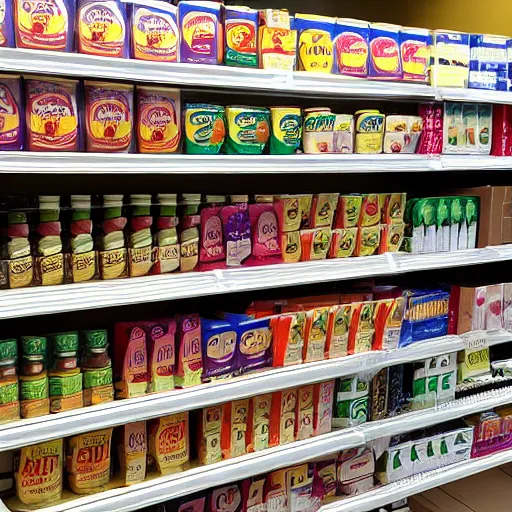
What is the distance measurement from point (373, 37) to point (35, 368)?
1.57m

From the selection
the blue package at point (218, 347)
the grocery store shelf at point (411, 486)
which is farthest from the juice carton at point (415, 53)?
the grocery store shelf at point (411, 486)

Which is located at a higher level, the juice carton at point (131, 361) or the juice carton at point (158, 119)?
the juice carton at point (158, 119)

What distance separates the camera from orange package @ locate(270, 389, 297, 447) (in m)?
2.31

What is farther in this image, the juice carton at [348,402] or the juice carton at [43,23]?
the juice carton at [348,402]

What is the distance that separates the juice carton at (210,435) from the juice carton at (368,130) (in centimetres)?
104

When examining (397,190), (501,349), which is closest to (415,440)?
(501,349)

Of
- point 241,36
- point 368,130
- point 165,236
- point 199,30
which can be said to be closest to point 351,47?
point 368,130

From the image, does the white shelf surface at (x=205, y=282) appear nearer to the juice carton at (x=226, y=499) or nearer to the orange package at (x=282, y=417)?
the orange package at (x=282, y=417)

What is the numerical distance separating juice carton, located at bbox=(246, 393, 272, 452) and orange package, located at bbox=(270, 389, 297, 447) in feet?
0.09

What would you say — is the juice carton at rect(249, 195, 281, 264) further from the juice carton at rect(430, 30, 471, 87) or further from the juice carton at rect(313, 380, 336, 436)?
the juice carton at rect(430, 30, 471, 87)

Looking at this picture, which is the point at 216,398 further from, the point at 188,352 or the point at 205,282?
the point at 205,282

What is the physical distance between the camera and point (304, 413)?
2375 mm

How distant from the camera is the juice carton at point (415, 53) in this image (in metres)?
2.38

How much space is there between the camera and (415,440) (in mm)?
2699
